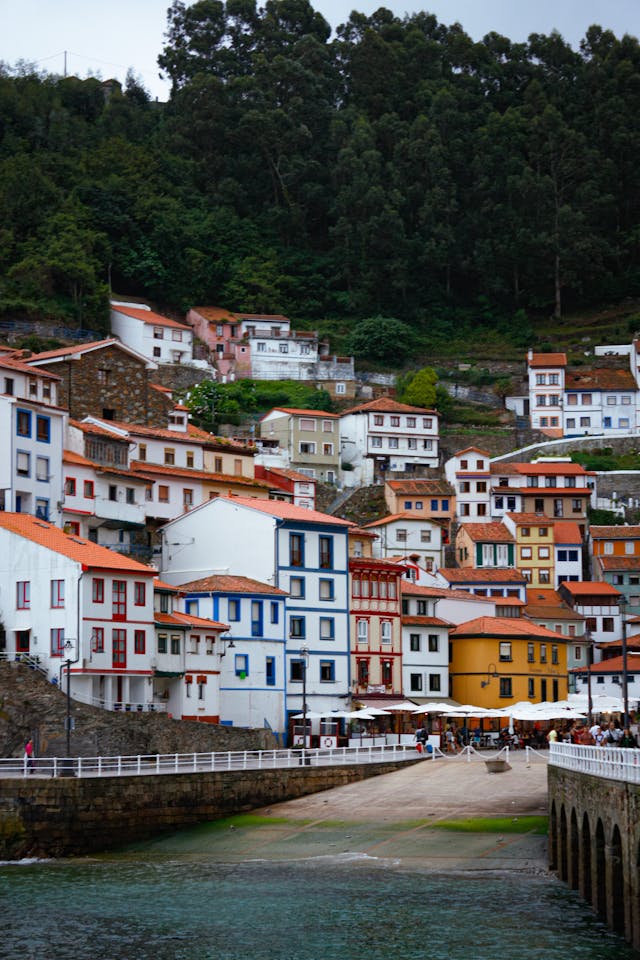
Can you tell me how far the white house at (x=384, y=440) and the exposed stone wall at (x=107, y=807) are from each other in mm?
72148

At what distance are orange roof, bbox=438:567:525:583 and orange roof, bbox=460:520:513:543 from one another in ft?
14.4

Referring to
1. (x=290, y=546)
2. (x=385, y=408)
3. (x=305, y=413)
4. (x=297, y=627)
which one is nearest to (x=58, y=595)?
(x=297, y=627)

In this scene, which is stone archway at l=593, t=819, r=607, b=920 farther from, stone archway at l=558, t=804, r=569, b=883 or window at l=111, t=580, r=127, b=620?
window at l=111, t=580, r=127, b=620

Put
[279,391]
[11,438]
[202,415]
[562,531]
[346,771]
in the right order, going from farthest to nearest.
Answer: [279,391]
[202,415]
[562,531]
[11,438]
[346,771]

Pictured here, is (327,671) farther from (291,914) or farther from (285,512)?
(291,914)

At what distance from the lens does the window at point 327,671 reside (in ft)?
280

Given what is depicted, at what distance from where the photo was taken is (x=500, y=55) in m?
192

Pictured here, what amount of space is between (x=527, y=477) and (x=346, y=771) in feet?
207

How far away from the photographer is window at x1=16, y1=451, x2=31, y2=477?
265 ft

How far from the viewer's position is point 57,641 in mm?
69500

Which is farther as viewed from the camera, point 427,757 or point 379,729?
point 379,729

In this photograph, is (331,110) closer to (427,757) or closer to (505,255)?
(505,255)

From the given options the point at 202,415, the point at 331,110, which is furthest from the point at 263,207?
the point at 202,415

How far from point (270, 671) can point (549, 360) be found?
235ft
